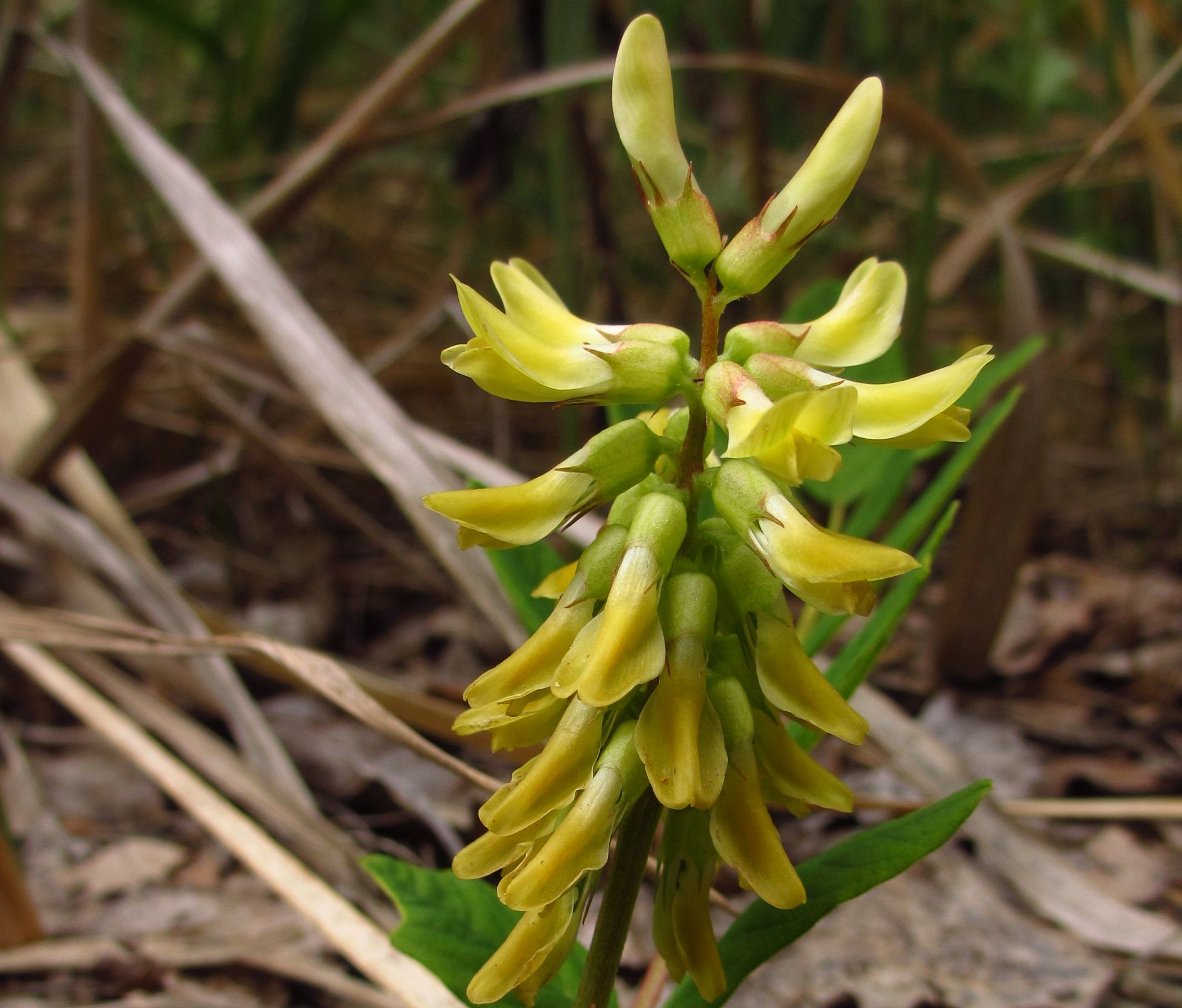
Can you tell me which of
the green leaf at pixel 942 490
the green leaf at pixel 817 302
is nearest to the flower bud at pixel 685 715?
the green leaf at pixel 942 490

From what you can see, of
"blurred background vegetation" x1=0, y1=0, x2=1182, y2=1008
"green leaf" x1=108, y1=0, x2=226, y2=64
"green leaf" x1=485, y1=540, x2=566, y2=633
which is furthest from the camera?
"green leaf" x1=108, y1=0, x2=226, y2=64

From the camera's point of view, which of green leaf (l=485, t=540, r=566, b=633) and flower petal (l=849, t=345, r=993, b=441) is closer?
flower petal (l=849, t=345, r=993, b=441)

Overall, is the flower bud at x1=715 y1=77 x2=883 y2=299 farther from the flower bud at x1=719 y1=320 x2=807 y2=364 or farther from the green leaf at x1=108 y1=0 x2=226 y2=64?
the green leaf at x1=108 y1=0 x2=226 y2=64

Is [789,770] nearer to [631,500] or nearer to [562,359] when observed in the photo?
[631,500]

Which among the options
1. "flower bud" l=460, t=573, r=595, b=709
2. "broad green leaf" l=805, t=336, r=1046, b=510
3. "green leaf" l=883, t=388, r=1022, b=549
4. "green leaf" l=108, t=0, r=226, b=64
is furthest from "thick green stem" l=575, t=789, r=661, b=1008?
"green leaf" l=108, t=0, r=226, b=64

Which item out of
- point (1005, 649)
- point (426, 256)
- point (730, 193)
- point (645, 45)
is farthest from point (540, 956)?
point (426, 256)

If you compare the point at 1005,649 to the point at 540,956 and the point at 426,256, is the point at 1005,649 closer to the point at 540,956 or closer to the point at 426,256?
the point at 540,956

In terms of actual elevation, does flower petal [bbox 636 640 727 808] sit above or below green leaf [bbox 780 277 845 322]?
below

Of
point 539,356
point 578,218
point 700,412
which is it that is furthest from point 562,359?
point 578,218
